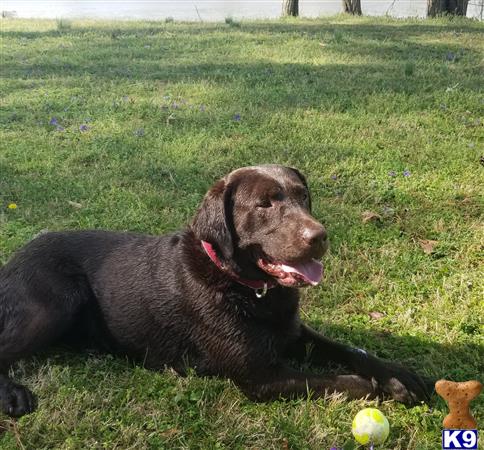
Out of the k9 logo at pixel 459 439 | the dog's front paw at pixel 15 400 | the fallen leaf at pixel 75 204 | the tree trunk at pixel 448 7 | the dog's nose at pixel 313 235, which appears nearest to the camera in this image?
the k9 logo at pixel 459 439

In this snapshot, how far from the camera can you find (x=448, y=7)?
15.5 m

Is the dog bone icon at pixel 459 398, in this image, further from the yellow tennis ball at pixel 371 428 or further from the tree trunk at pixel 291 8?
the tree trunk at pixel 291 8

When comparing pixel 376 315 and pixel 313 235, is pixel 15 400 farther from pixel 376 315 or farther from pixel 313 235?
pixel 376 315

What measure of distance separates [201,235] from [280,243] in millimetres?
462

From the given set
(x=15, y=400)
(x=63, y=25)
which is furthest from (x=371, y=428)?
(x=63, y=25)

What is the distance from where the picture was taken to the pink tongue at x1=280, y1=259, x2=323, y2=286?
2951 millimetres

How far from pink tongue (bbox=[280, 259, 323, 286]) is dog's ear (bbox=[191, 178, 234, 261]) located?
315 mm

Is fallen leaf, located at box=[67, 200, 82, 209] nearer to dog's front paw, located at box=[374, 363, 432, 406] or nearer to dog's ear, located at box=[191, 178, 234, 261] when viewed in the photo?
dog's ear, located at box=[191, 178, 234, 261]

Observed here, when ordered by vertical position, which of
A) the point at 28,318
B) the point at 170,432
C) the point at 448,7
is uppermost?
the point at 448,7

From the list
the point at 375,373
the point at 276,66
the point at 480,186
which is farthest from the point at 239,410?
the point at 276,66

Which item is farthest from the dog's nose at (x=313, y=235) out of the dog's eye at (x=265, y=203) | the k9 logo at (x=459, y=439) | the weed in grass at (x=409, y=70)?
the weed in grass at (x=409, y=70)

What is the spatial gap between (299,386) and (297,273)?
Result: 620mm

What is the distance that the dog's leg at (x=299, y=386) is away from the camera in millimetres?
3119

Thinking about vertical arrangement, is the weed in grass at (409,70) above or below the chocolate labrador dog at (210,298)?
above
